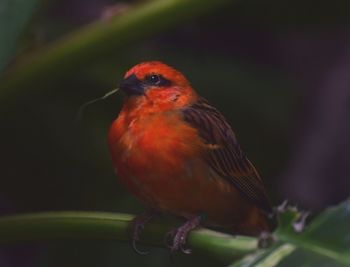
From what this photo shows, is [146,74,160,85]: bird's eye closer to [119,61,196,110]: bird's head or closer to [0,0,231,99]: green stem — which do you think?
[119,61,196,110]: bird's head

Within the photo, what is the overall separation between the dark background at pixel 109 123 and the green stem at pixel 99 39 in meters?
0.04

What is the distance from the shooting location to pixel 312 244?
4.66 ft

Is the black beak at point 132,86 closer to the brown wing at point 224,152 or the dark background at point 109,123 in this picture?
the brown wing at point 224,152

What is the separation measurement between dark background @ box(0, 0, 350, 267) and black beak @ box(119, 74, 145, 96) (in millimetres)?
484

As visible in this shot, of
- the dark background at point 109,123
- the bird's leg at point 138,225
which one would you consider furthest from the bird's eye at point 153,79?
the dark background at point 109,123

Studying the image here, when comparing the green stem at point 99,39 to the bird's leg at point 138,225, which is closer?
the bird's leg at point 138,225

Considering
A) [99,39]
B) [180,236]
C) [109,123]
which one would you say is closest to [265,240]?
[180,236]

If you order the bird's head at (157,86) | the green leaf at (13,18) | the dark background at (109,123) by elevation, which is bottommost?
the dark background at (109,123)

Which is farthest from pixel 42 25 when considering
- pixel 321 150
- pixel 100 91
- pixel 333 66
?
pixel 333 66

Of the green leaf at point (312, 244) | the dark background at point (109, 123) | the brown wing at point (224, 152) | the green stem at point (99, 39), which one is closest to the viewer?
the green leaf at point (312, 244)

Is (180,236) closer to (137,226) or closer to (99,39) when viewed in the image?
(137,226)

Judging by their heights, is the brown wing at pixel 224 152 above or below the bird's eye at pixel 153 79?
below

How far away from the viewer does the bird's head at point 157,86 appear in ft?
4.82

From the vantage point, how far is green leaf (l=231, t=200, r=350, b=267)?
1.37m
